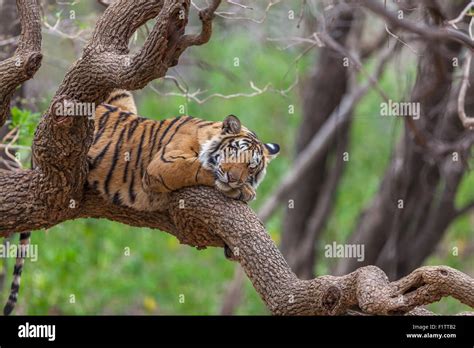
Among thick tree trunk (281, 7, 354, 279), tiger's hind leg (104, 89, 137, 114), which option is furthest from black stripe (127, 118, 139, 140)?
thick tree trunk (281, 7, 354, 279)

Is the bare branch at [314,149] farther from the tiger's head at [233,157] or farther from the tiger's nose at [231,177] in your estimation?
the tiger's nose at [231,177]

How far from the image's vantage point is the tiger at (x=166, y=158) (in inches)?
270

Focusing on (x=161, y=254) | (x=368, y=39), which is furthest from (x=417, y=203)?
(x=161, y=254)

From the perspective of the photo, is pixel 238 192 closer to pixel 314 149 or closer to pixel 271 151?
pixel 271 151

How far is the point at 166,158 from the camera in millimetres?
6910

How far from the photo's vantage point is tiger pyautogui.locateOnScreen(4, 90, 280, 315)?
22.5 ft

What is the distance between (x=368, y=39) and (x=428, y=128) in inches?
176

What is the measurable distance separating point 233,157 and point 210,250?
11503 mm

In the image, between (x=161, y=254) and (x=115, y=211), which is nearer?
(x=115, y=211)

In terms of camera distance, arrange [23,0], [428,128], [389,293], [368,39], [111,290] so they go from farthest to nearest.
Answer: [368,39], [111,290], [428,128], [23,0], [389,293]

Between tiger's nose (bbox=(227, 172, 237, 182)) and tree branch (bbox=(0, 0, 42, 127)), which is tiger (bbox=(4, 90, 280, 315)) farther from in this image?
tree branch (bbox=(0, 0, 42, 127))

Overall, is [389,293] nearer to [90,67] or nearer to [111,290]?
[90,67]

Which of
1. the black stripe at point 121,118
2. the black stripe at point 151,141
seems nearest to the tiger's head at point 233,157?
the black stripe at point 151,141
